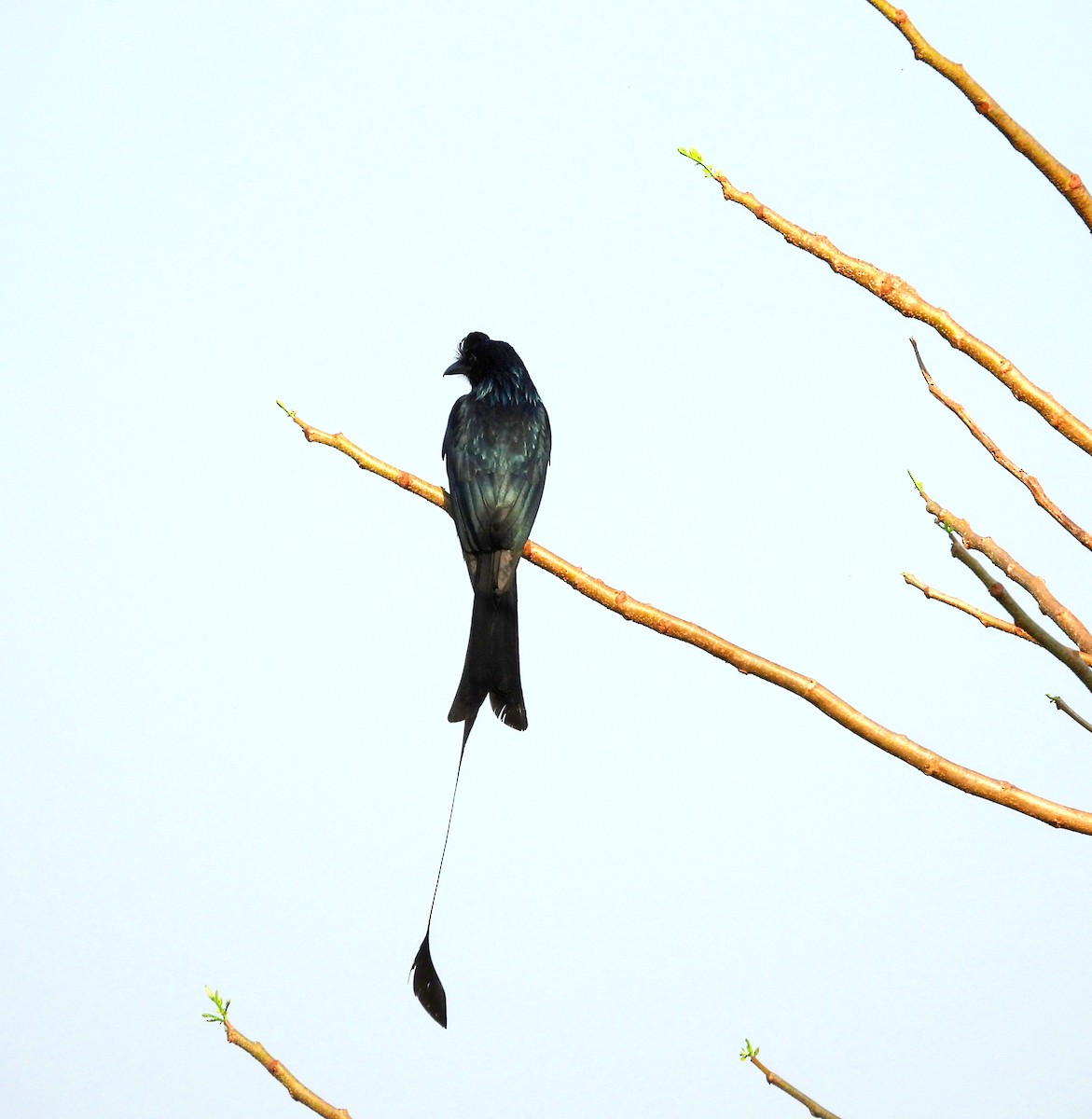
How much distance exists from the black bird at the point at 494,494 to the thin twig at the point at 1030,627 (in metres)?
1.52

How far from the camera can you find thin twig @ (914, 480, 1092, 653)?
1721 millimetres

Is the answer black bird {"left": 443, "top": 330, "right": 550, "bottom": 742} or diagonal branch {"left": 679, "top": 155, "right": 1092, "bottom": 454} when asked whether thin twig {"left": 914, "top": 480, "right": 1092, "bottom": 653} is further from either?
black bird {"left": 443, "top": 330, "right": 550, "bottom": 742}

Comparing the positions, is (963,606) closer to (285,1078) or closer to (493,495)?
(285,1078)

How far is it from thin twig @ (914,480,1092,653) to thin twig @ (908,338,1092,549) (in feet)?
0.28

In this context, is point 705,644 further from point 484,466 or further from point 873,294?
point 484,466

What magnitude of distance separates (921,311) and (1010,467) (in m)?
0.27

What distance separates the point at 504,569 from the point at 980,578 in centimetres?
241

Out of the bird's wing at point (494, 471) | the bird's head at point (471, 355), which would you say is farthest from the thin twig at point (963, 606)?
the bird's head at point (471, 355)

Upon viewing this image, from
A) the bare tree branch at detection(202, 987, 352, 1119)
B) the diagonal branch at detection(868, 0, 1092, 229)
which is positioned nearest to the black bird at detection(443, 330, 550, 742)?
the bare tree branch at detection(202, 987, 352, 1119)

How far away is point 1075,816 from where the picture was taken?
5.72 ft

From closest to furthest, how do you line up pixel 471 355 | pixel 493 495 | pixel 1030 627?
pixel 1030 627 → pixel 493 495 → pixel 471 355

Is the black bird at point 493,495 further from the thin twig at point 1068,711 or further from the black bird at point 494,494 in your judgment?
the thin twig at point 1068,711

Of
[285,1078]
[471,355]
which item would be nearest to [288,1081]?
[285,1078]

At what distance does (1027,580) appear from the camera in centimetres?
174
